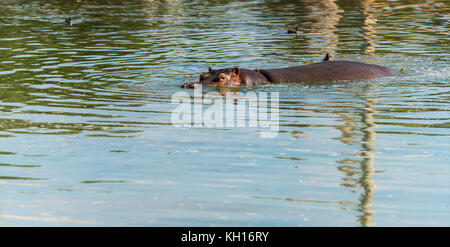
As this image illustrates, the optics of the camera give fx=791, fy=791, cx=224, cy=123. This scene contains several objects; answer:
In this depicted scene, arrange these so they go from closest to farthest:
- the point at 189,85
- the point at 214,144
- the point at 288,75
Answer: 1. the point at 214,144
2. the point at 189,85
3. the point at 288,75

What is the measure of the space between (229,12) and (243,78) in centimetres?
1756

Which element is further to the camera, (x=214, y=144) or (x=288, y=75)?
(x=288, y=75)

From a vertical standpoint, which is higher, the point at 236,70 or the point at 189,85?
the point at 236,70

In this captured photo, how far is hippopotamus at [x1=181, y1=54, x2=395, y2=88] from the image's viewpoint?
14383 mm

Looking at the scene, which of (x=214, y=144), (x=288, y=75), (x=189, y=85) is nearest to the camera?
(x=214, y=144)

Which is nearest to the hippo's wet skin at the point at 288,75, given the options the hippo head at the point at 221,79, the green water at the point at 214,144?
the hippo head at the point at 221,79

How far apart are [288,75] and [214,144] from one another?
5.22 m

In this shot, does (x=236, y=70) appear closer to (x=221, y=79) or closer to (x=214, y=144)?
(x=221, y=79)

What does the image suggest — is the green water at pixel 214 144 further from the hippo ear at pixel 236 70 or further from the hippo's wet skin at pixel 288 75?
the hippo ear at pixel 236 70

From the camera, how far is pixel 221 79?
14.3 m

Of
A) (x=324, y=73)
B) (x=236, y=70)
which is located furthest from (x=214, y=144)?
(x=324, y=73)

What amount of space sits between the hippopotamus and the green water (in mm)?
362

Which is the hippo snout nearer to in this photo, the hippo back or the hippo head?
the hippo head

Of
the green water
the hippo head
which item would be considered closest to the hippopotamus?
the hippo head
